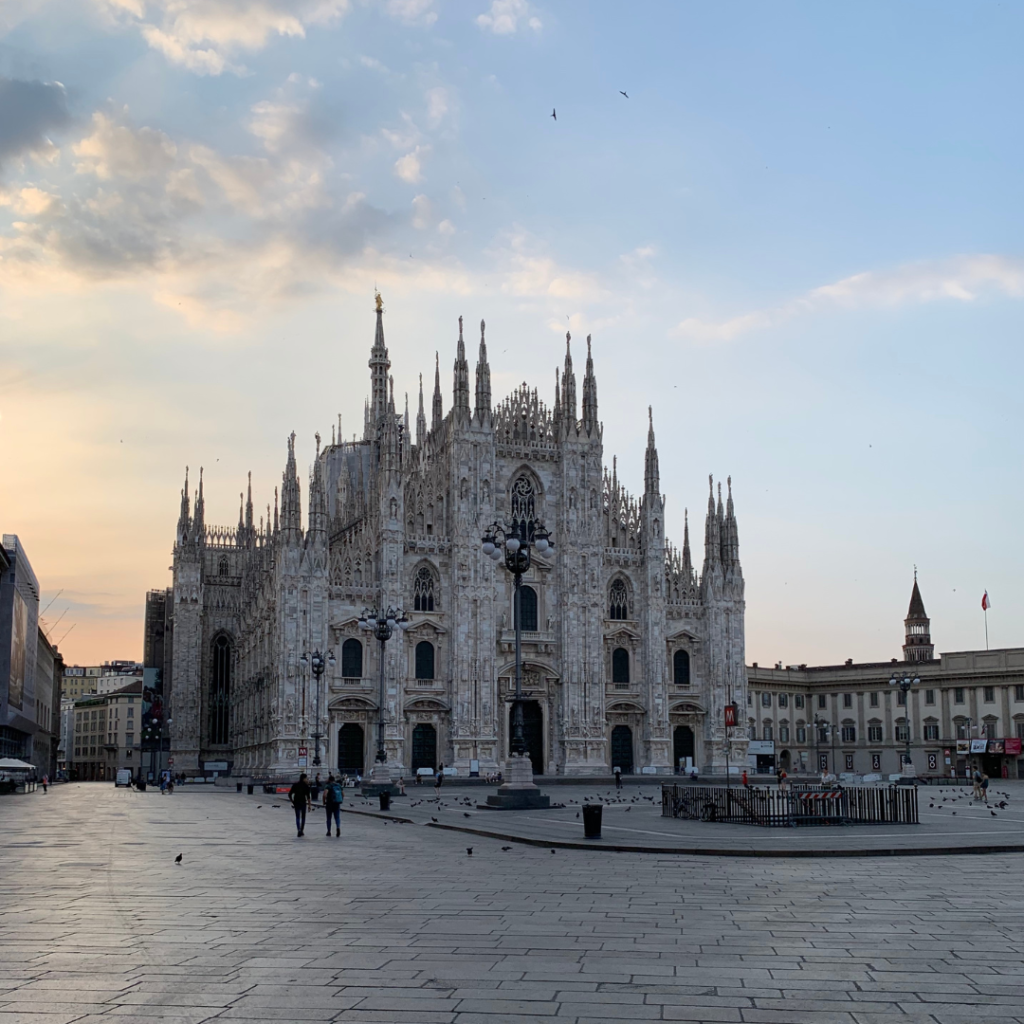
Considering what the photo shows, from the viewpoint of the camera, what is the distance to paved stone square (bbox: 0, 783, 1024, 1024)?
27.5ft

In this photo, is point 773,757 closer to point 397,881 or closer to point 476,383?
point 476,383

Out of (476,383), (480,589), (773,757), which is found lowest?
(773,757)

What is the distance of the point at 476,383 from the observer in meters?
68.7

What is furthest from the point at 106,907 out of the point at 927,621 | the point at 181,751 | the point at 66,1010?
the point at 927,621

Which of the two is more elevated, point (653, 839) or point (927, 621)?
point (927, 621)

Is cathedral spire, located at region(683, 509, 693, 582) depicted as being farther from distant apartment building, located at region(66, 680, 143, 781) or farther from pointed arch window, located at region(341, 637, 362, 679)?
distant apartment building, located at region(66, 680, 143, 781)

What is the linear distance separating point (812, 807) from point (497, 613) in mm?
42387

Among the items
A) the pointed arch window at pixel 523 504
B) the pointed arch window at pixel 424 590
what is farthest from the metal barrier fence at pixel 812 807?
the pointed arch window at pixel 523 504

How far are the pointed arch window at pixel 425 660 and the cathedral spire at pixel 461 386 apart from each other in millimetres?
12745

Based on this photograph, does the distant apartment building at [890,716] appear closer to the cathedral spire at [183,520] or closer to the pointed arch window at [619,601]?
the pointed arch window at [619,601]

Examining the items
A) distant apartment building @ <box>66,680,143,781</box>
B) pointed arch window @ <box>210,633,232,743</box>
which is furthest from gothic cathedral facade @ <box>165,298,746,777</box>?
distant apartment building @ <box>66,680,143,781</box>

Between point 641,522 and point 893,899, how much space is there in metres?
59.2

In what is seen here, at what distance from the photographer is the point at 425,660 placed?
67000 mm

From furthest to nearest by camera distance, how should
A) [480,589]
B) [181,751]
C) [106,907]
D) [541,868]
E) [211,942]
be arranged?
1. [181,751]
2. [480,589]
3. [541,868]
4. [106,907]
5. [211,942]
